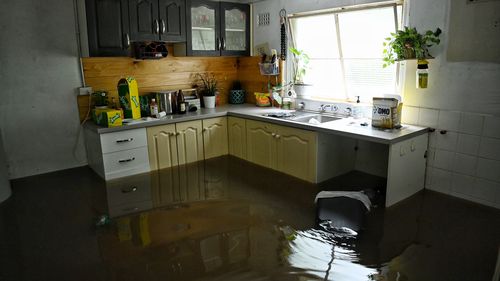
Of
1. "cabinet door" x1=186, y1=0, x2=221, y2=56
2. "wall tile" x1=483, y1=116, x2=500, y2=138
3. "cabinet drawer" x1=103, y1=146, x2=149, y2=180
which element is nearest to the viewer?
"wall tile" x1=483, y1=116, x2=500, y2=138

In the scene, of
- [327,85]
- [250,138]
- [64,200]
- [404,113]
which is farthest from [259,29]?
[64,200]

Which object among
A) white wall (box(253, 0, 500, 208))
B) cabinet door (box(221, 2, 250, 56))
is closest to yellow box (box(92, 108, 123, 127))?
cabinet door (box(221, 2, 250, 56))

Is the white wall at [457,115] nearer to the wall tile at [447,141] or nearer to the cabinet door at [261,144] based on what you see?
the wall tile at [447,141]

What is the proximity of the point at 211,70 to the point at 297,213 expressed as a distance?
2735 millimetres

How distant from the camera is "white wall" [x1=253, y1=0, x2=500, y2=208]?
9.80ft

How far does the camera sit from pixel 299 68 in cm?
447

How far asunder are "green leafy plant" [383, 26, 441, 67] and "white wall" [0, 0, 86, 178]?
3327 mm

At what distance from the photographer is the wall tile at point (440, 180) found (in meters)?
3.31

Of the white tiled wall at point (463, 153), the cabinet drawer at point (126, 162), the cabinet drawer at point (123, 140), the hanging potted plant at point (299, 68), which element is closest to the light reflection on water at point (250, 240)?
the cabinet drawer at point (126, 162)

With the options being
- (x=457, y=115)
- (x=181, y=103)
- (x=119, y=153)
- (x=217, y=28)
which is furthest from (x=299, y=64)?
(x=119, y=153)

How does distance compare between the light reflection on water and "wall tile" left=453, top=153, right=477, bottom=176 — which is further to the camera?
"wall tile" left=453, top=153, right=477, bottom=176

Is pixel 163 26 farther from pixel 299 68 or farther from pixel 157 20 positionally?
pixel 299 68

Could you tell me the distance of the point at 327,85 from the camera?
4293 mm

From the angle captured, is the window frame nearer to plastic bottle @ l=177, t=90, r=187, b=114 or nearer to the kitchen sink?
the kitchen sink
